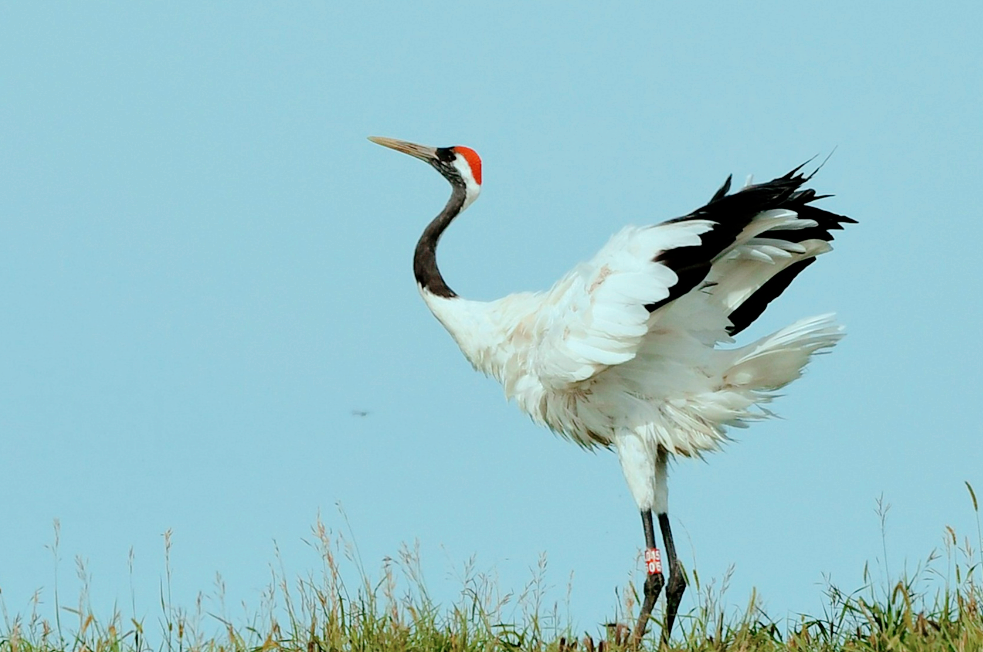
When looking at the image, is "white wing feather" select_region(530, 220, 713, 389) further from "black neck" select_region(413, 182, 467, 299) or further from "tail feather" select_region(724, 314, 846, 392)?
"black neck" select_region(413, 182, 467, 299)

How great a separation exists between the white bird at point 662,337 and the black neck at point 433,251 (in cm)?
24

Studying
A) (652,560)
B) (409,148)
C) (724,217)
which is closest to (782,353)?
(724,217)

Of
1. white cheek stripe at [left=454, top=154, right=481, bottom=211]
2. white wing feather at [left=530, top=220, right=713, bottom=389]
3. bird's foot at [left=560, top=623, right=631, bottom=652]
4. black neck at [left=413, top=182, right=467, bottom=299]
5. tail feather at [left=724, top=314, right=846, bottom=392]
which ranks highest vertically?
white cheek stripe at [left=454, top=154, right=481, bottom=211]

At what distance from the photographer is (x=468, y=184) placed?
7508mm

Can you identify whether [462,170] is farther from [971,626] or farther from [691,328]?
[971,626]

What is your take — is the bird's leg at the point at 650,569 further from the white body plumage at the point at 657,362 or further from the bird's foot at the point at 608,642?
the bird's foot at the point at 608,642

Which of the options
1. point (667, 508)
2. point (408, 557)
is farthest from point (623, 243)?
point (408, 557)

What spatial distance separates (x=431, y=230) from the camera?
7.23 meters

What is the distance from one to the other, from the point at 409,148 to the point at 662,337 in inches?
103

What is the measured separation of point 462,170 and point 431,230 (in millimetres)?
568

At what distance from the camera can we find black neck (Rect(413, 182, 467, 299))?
22.9 feet

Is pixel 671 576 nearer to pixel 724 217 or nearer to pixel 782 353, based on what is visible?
pixel 782 353

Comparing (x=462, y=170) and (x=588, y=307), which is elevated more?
(x=462, y=170)

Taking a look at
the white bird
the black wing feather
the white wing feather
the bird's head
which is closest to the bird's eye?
the bird's head
